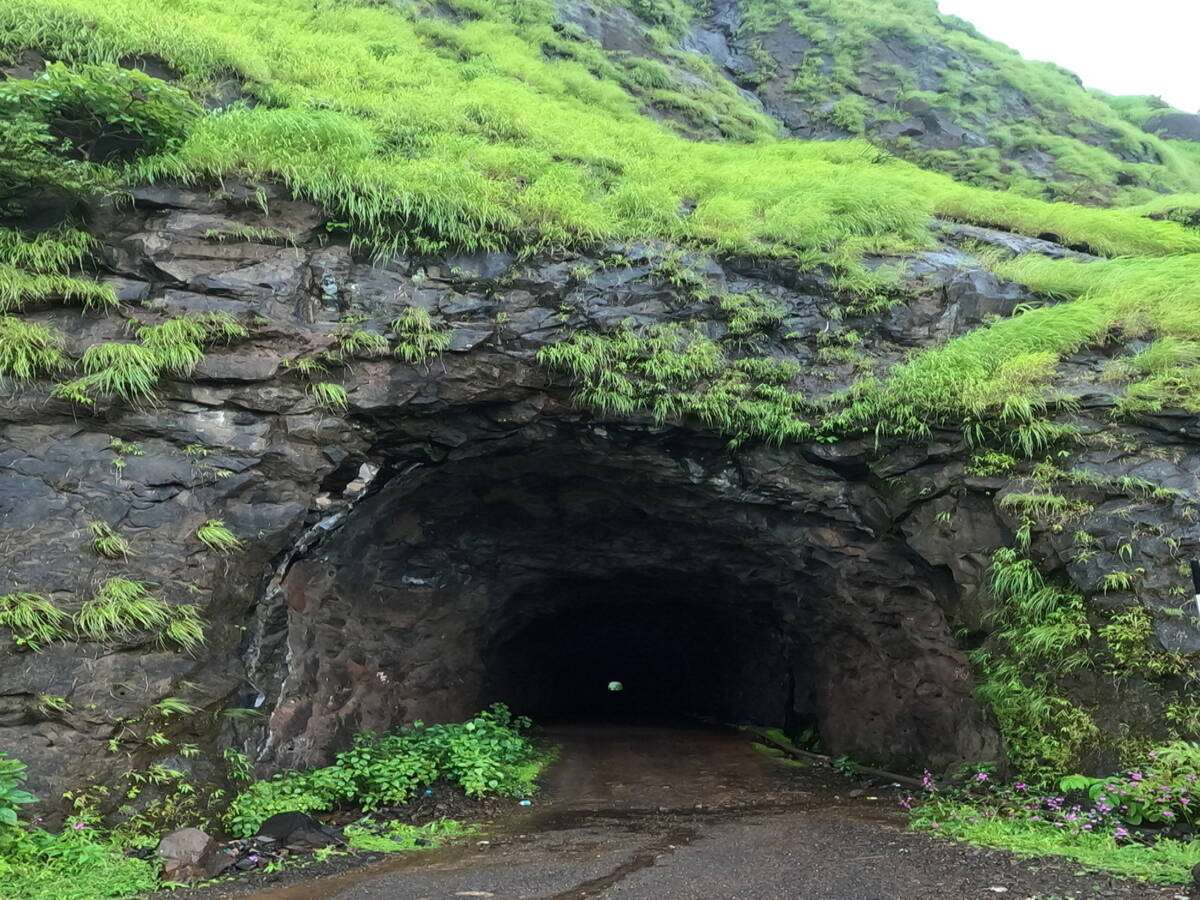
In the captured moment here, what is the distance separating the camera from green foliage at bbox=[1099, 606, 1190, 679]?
626 centimetres

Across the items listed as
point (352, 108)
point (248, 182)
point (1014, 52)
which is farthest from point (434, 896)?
point (1014, 52)

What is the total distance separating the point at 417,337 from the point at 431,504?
285cm

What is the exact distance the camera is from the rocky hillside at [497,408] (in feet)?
22.1

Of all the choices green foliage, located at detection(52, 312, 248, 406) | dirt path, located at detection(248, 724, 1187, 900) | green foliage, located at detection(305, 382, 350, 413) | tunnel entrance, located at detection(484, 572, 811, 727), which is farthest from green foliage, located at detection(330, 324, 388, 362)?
tunnel entrance, located at detection(484, 572, 811, 727)

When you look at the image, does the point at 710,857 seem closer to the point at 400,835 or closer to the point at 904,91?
the point at 400,835

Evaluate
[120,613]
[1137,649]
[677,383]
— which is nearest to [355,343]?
[120,613]

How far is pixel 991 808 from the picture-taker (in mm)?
6664

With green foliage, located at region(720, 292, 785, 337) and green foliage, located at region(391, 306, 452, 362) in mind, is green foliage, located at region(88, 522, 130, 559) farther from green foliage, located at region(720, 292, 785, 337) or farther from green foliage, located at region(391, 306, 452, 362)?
green foliage, located at region(720, 292, 785, 337)

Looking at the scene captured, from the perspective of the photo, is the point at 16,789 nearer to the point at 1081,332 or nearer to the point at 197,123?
the point at 197,123

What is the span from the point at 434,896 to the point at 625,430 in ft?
17.8

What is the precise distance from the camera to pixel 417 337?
822 centimetres

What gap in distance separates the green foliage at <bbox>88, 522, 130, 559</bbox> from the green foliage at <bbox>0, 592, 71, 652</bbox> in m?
0.55

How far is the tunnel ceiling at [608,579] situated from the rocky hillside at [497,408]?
0.06 metres

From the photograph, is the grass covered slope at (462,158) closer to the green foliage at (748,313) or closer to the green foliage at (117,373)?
the green foliage at (748,313)
